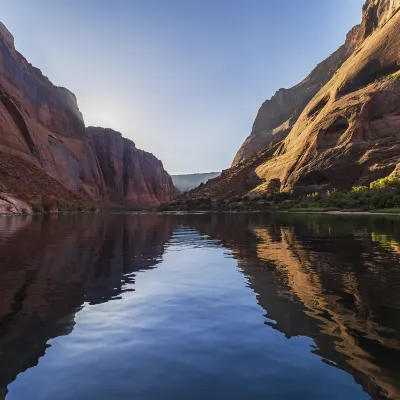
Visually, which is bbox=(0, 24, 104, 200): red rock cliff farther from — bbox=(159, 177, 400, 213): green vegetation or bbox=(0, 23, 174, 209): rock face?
bbox=(159, 177, 400, 213): green vegetation

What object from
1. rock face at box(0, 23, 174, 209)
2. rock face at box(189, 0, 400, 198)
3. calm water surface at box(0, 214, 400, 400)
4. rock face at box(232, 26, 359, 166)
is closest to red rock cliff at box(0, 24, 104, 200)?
rock face at box(0, 23, 174, 209)

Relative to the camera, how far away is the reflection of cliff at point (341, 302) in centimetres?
592

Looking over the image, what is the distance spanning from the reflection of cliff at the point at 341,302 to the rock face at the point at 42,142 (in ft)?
235

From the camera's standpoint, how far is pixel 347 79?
103 m

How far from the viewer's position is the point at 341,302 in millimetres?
9305

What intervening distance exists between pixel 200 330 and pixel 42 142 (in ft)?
410

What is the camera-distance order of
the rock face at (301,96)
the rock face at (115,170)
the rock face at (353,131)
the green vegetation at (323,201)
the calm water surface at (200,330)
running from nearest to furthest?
the calm water surface at (200,330) < the green vegetation at (323,201) < the rock face at (353,131) < the rock face at (301,96) < the rock face at (115,170)

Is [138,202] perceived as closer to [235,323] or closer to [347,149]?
[347,149]

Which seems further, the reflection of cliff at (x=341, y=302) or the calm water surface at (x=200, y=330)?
the reflection of cliff at (x=341, y=302)

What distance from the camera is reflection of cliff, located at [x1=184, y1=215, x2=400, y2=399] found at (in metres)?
5.92

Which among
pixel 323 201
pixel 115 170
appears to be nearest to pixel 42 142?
pixel 115 170

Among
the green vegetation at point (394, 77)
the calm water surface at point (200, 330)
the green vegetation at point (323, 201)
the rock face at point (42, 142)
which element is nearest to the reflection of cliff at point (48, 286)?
the calm water surface at point (200, 330)

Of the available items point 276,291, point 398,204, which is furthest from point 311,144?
point 276,291

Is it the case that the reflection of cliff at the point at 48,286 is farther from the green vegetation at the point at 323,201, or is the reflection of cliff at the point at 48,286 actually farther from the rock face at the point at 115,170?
the rock face at the point at 115,170
